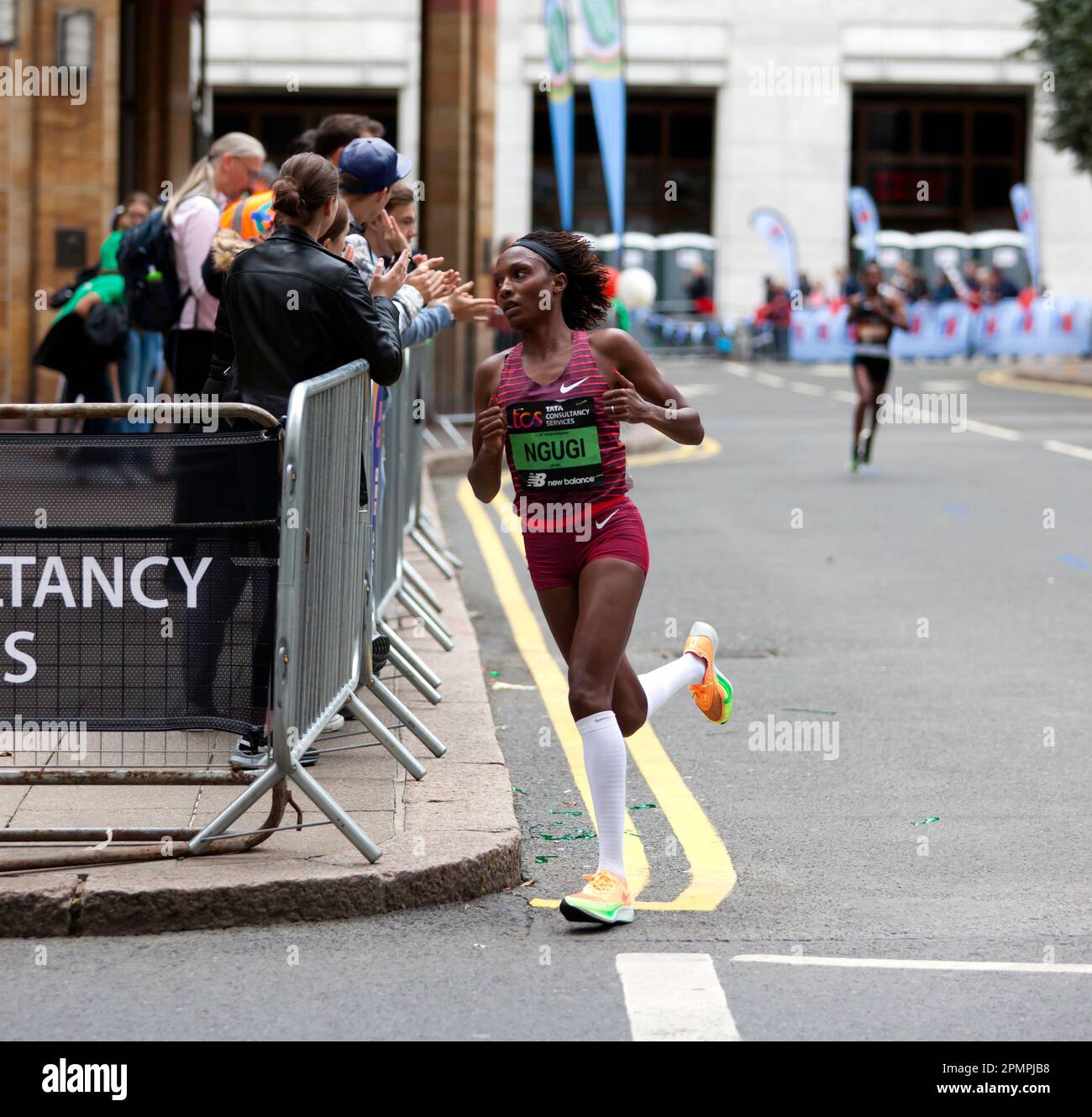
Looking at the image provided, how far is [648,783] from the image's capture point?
6836 millimetres

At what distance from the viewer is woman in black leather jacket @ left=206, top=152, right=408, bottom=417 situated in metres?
6.14

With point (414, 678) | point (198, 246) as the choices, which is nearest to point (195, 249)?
point (198, 246)

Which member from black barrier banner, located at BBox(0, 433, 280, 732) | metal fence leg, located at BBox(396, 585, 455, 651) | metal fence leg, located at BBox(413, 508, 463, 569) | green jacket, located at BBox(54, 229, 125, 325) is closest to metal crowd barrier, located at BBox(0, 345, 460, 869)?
black barrier banner, located at BBox(0, 433, 280, 732)

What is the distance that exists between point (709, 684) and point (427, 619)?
264 centimetres

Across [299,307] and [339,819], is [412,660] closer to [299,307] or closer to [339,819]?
[299,307]

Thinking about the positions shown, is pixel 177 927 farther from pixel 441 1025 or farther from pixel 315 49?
pixel 315 49

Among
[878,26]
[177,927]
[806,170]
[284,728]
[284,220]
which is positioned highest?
[878,26]

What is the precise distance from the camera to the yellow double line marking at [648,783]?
18.1 feet

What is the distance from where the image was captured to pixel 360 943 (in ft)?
16.4

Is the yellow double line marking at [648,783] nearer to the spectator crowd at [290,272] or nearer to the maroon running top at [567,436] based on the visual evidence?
the maroon running top at [567,436]

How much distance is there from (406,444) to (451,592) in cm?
108

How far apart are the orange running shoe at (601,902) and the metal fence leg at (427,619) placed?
11.7 feet

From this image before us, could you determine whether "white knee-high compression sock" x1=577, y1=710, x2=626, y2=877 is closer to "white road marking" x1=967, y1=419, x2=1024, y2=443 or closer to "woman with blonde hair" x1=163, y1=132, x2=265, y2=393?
"woman with blonde hair" x1=163, y1=132, x2=265, y2=393

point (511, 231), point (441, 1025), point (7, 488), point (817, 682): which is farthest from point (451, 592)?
point (511, 231)
